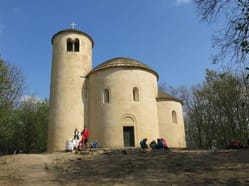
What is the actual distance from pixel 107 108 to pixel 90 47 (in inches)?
350

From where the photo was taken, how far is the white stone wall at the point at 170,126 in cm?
2801

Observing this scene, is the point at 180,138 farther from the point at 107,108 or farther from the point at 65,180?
the point at 65,180

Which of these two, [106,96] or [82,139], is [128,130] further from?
[82,139]

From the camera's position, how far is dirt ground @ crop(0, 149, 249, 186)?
10.5 meters

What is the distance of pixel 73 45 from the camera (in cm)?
3034

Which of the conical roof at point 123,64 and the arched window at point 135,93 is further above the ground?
the conical roof at point 123,64

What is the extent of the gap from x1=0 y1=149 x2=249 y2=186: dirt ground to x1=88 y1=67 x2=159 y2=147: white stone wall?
28.5ft

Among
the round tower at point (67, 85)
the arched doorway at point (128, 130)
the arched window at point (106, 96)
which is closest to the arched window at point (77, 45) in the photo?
the round tower at point (67, 85)

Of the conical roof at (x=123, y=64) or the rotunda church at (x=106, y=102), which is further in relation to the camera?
the conical roof at (x=123, y=64)

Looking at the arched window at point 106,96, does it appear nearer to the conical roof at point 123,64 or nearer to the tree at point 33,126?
the conical roof at point 123,64

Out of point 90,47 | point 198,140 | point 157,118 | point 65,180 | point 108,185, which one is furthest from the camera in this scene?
point 198,140

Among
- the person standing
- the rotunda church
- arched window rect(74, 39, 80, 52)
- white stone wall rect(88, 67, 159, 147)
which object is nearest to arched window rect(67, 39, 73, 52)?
the rotunda church

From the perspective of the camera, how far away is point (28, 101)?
43031 millimetres

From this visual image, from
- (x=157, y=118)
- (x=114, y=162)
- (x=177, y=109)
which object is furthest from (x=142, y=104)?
(x=114, y=162)
